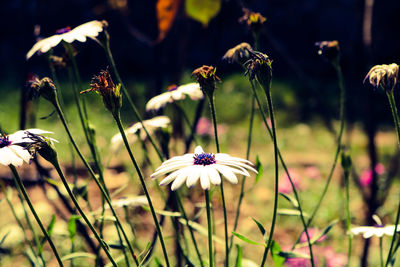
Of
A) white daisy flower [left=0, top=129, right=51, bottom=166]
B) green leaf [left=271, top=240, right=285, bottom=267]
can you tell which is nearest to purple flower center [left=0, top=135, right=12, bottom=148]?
white daisy flower [left=0, top=129, right=51, bottom=166]

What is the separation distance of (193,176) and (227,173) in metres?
0.04

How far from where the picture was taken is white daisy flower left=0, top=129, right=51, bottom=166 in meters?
0.46

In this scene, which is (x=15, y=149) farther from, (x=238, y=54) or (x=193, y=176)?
(x=238, y=54)

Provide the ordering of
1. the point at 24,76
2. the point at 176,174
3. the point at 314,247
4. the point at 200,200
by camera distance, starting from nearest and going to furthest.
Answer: the point at 176,174 → the point at 24,76 → the point at 314,247 → the point at 200,200

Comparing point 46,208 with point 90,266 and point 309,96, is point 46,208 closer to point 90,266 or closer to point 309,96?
point 90,266

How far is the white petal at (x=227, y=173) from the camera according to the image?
0.44m

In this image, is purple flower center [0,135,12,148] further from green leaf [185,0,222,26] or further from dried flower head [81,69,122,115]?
green leaf [185,0,222,26]

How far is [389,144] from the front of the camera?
2236 mm

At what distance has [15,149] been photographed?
1.61 ft

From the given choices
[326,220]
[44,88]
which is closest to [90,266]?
[326,220]

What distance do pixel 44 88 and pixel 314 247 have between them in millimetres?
1067

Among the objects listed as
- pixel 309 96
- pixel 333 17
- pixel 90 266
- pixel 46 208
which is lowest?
pixel 90 266

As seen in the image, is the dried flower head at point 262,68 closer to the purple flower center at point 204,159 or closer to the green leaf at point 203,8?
the purple flower center at point 204,159

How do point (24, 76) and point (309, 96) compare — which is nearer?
point (24, 76)
